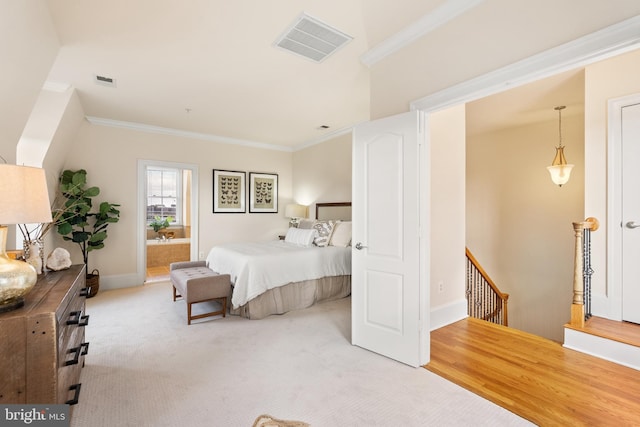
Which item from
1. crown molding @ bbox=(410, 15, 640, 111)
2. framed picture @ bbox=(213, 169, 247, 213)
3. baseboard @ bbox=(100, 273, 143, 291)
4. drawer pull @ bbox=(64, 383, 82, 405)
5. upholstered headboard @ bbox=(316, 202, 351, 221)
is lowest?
baseboard @ bbox=(100, 273, 143, 291)

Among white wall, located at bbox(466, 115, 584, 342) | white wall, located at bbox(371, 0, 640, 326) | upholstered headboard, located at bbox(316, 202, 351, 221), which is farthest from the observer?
upholstered headboard, located at bbox(316, 202, 351, 221)

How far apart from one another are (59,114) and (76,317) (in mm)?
2990

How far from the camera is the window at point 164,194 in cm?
794

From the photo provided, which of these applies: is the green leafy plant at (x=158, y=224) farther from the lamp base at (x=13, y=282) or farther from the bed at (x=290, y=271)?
the lamp base at (x=13, y=282)

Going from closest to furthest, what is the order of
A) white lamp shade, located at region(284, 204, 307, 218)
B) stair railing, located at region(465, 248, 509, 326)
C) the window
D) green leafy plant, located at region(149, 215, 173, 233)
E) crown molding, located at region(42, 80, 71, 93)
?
crown molding, located at region(42, 80, 71, 93)
stair railing, located at region(465, 248, 509, 326)
white lamp shade, located at region(284, 204, 307, 218)
green leafy plant, located at region(149, 215, 173, 233)
the window

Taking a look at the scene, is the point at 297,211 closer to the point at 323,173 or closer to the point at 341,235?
the point at 323,173

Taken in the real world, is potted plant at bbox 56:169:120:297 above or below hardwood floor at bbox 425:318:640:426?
above

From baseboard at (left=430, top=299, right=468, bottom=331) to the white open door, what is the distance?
759mm

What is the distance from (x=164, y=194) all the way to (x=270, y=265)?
19.3 feet

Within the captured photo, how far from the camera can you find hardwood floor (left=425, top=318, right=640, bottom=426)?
183cm

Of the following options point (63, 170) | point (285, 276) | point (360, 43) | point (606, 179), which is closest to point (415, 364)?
point (285, 276)

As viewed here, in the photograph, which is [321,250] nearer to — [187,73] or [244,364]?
[244,364]

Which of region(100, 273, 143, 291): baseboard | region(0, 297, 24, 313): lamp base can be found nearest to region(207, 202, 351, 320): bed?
region(100, 273, 143, 291): baseboard

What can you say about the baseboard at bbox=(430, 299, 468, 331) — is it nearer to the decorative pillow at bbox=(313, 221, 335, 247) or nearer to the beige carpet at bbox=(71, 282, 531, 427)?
the beige carpet at bbox=(71, 282, 531, 427)
